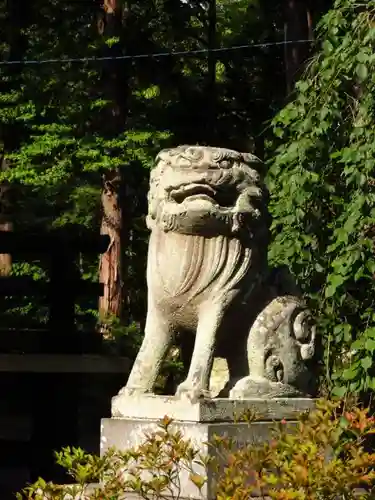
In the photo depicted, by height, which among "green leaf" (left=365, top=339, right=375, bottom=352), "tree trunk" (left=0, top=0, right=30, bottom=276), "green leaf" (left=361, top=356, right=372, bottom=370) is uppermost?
"tree trunk" (left=0, top=0, right=30, bottom=276)

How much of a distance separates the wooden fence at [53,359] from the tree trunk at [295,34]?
3.38 metres

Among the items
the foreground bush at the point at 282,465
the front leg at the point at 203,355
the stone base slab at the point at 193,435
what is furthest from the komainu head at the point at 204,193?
the foreground bush at the point at 282,465

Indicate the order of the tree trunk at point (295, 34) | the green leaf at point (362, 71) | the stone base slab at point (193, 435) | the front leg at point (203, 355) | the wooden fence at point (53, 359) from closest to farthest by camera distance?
the stone base slab at point (193, 435) < the front leg at point (203, 355) < the green leaf at point (362, 71) < the wooden fence at point (53, 359) < the tree trunk at point (295, 34)

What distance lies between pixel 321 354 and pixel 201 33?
13355mm

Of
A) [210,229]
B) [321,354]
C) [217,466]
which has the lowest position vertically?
[217,466]

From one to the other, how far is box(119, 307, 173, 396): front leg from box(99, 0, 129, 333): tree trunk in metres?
8.41

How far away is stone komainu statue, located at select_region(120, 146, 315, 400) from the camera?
5977 mm

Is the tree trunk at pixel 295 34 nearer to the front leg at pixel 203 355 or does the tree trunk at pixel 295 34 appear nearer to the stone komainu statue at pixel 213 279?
the stone komainu statue at pixel 213 279

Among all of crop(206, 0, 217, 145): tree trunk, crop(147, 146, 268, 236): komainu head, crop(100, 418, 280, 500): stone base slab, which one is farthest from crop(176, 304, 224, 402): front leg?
crop(206, 0, 217, 145): tree trunk

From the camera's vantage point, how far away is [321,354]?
6.61 metres

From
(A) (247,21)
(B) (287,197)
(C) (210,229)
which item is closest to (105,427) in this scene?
(C) (210,229)

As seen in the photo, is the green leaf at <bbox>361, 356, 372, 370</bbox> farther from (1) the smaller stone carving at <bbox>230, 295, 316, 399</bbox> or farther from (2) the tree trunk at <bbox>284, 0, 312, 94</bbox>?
(2) the tree trunk at <bbox>284, 0, 312, 94</bbox>

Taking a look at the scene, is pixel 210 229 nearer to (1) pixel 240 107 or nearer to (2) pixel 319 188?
(2) pixel 319 188

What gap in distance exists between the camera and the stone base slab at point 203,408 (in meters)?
5.71
